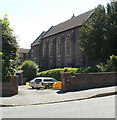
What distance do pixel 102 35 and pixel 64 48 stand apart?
1760 cm

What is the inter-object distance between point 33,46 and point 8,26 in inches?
1924

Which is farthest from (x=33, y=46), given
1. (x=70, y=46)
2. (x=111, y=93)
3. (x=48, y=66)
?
(x=111, y=93)

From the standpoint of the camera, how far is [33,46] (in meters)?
66.6

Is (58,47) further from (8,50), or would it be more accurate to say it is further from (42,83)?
(8,50)

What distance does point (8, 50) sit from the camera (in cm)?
1861

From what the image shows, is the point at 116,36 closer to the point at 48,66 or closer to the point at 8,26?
the point at 8,26

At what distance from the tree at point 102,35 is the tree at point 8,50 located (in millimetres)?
12566

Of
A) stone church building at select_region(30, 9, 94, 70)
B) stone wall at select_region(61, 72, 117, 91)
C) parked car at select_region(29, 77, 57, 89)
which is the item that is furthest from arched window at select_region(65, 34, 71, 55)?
stone wall at select_region(61, 72, 117, 91)

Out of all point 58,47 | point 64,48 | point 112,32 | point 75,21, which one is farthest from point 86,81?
point 58,47

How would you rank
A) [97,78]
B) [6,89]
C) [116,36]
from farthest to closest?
[116,36] → [97,78] → [6,89]

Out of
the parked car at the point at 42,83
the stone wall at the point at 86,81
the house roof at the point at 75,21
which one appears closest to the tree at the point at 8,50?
the stone wall at the point at 86,81

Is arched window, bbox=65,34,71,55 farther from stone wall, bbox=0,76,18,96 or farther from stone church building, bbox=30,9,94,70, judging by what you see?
stone wall, bbox=0,76,18,96

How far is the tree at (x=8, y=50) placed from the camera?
16389 mm

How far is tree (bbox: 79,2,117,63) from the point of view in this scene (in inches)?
1056
